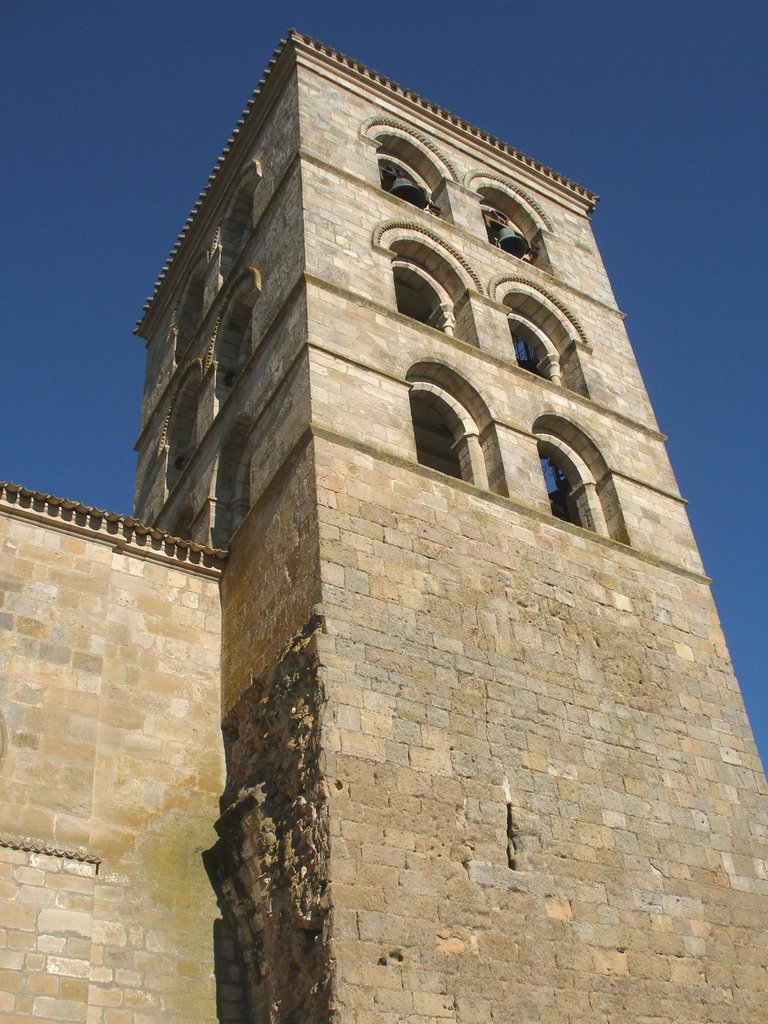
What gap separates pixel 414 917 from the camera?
6.82 meters

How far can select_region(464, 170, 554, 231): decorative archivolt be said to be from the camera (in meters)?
15.4

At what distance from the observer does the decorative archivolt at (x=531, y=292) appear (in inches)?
523

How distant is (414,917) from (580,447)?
20.5ft

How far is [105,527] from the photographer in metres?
9.50

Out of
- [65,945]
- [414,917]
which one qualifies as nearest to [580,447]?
[414,917]

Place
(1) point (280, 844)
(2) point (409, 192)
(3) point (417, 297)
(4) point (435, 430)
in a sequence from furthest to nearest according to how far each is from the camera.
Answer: (2) point (409, 192), (3) point (417, 297), (4) point (435, 430), (1) point (280, 844)

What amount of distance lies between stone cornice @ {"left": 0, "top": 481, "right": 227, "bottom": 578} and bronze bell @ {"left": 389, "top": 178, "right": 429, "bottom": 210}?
564 cm

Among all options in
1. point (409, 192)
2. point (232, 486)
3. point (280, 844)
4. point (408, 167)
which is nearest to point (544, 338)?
A: point (409, 192)

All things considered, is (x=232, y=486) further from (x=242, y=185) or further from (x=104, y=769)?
(x=242, y=185)

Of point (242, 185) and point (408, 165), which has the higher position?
point (408, 165)

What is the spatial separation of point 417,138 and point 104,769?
10.1 meters

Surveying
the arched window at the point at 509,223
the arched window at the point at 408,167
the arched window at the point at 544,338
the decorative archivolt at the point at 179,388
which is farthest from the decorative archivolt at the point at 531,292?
the decorative archivolt at the point at 179,388

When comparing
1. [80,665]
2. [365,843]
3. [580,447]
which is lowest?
[365,843]

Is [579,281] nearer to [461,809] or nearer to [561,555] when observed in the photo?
[561,555]
